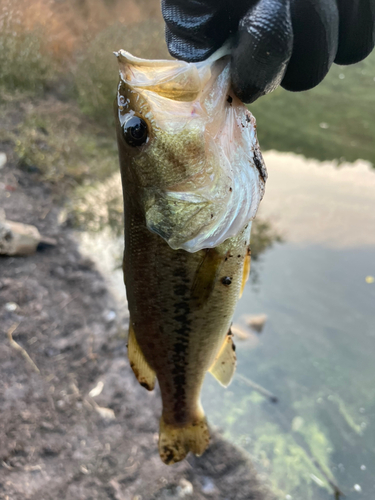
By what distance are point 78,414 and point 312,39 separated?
2864 millimetres

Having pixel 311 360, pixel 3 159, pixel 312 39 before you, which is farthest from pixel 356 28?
pixel 3 159

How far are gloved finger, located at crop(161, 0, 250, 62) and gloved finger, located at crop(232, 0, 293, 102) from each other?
4.2 inches

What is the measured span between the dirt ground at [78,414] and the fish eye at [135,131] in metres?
2.37

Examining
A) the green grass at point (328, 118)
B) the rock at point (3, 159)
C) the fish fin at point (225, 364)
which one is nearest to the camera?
the fish fin at point (225, 364)

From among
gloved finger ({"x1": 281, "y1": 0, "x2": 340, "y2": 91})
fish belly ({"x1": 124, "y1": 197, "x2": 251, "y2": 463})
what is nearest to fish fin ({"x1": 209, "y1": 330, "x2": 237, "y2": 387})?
fish belly ({"x1": 124, "y1": 197, "x2": 251, "y2": 463})

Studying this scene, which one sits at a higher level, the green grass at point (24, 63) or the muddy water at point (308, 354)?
the green grass at point (24, 63)

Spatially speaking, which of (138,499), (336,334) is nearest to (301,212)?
(336,334)

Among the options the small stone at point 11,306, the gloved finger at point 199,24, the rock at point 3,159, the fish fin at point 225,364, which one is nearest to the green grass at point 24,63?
the rock at point 3,159

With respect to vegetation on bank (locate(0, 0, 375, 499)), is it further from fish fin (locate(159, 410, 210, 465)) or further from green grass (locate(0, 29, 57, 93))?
fish fin (locate(159, 410, 210, 465))

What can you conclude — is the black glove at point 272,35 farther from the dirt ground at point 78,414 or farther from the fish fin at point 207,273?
the dirt ground at point 78,414

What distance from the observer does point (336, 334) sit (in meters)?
3.88

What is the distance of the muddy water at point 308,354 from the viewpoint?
2.89 metres

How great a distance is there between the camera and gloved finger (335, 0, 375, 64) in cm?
95

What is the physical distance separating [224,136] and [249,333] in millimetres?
3116
